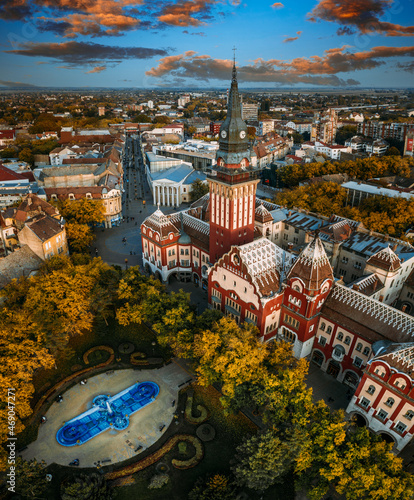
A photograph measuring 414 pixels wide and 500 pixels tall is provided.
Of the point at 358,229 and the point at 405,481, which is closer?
the point at 405,481

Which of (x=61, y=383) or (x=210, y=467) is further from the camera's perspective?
(x=61, y=383)

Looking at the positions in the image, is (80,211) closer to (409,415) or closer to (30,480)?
(30,480)

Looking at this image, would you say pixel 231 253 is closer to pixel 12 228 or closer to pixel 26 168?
pixel 12 228

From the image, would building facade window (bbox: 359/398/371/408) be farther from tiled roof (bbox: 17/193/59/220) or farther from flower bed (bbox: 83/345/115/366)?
tiled roof (bbox: 17/193/59/220)

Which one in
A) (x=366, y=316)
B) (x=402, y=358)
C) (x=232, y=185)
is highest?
(x=232, y=185)

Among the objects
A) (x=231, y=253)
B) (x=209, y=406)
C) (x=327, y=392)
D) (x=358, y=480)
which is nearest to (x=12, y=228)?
(x=231, y=253)

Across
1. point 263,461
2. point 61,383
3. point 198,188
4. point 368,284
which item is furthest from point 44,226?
point 368,284

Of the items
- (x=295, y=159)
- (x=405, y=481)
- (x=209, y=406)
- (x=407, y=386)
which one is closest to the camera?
(x=405, y=481)

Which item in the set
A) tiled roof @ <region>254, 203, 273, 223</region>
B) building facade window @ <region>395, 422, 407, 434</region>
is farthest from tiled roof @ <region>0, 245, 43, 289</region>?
building facade window @ <region>395, 422, 407, 434</region>
